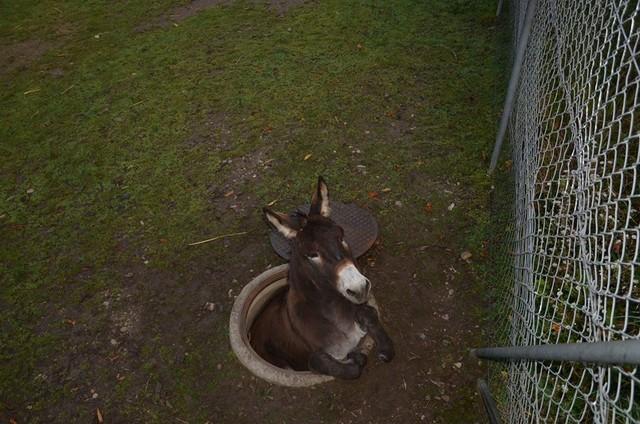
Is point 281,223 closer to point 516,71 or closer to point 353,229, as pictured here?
point 353,229

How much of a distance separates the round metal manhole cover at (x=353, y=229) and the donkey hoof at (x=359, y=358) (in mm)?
1001

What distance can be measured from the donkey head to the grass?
4.51 ft

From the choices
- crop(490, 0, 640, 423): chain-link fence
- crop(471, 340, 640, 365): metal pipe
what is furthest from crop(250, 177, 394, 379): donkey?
crop(471, 340, 640, 365): metal pipe

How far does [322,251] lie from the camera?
10.4 feet

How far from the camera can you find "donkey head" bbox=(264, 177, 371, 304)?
304cm

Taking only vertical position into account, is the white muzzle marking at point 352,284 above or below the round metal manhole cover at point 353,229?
above

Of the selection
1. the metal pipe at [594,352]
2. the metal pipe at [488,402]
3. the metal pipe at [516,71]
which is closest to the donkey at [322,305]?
the metal pipe at [488,402]

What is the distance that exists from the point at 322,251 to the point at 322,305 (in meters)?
0.60

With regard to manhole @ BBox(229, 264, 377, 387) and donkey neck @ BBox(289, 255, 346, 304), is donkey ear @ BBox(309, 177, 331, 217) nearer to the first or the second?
donkey neck @ BBox(289, 255, 346, 304)

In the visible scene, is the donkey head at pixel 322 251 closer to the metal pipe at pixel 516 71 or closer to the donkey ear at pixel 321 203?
the donkey ear at pixel 321 203

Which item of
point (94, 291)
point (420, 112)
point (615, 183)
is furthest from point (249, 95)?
point (615, 183)

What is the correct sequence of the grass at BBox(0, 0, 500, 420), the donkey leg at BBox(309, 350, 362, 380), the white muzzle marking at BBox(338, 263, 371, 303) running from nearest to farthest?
the white muzzle marking at BBox(338, 263, 371, 303), the donkey leg at BBox(309, 350, 362, 380), the grass at BBox(0, 0, 500, 420)

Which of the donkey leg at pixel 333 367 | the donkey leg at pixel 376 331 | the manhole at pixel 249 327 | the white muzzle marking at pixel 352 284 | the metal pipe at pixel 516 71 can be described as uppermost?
the metal pipe at pixel 516 71

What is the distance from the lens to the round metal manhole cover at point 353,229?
180 inches
